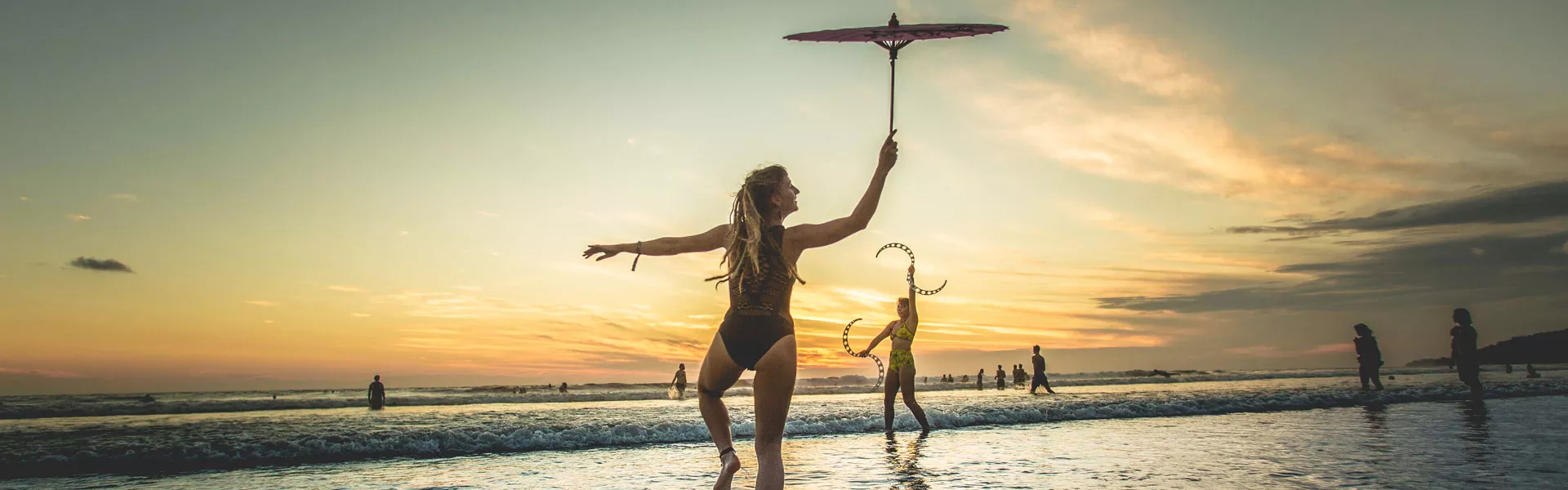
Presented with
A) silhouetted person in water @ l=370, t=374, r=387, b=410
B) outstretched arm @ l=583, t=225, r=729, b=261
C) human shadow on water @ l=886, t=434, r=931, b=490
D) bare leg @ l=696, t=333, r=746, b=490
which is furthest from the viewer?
silhouetted person in water @ l=370, t=374, r=387, b=410

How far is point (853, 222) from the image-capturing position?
3.99m

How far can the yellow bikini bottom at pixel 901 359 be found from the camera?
41.2 feet

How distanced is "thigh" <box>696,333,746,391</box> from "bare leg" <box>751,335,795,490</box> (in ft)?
0.50

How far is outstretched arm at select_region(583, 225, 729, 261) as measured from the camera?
416 centimetres

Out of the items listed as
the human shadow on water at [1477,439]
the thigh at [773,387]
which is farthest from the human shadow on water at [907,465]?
the human shadow on water at [1477,439]

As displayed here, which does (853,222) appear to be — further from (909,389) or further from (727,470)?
(909,389)

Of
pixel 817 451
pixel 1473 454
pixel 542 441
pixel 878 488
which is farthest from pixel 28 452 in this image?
pixel 1473 454

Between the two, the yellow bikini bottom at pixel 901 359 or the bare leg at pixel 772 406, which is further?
the yellow bikini bottom at pixel 901 359

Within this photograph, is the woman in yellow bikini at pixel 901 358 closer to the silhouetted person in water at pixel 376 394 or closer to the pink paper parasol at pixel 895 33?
the pink paper parasol at pixel 895 33

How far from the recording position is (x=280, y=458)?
36.6ft

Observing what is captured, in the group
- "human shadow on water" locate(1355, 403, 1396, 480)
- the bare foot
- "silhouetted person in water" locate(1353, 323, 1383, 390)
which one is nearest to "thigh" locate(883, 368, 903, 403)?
"human shadow on water" locate(1355, 403, 1396, 480)

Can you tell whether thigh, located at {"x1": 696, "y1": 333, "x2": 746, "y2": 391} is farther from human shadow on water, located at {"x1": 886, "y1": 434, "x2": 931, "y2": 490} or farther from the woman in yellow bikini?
the woman in yellow bikini

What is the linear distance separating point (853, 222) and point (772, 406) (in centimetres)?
95

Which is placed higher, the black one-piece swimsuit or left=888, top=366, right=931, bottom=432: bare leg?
the black one-piece swimsuit
